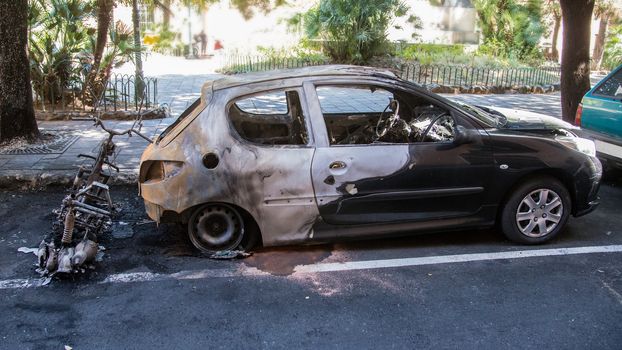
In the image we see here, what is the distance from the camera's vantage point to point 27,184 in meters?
6.56

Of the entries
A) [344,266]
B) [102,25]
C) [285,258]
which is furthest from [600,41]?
[285,258]

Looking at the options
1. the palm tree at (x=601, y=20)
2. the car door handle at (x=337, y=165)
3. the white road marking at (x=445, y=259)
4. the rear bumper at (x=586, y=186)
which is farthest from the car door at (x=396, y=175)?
the palm tree at (x=601, y=20)

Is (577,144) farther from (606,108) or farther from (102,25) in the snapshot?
(102,25)

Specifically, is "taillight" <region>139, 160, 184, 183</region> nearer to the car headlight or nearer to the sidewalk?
the sidewalk

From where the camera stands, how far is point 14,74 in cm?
772

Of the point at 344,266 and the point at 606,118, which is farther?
the point at 606,118

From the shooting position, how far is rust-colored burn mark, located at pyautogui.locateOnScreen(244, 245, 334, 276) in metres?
4.55

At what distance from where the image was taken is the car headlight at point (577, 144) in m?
4.96

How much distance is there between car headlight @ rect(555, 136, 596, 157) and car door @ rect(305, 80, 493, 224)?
0.75 metres

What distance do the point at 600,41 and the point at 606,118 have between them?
20.7 meters

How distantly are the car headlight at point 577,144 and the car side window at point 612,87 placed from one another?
1.92 m

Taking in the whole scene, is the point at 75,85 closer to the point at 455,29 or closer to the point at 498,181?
the point at 498,181

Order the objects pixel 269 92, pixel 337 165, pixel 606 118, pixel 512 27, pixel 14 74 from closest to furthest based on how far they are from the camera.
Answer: pixel 337 165 < pixel 269 92 < pixel 606 118 < pixel 14 74 < pixel 512 27

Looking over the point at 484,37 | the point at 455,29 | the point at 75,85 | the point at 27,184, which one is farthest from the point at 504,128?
the point at 455,29
